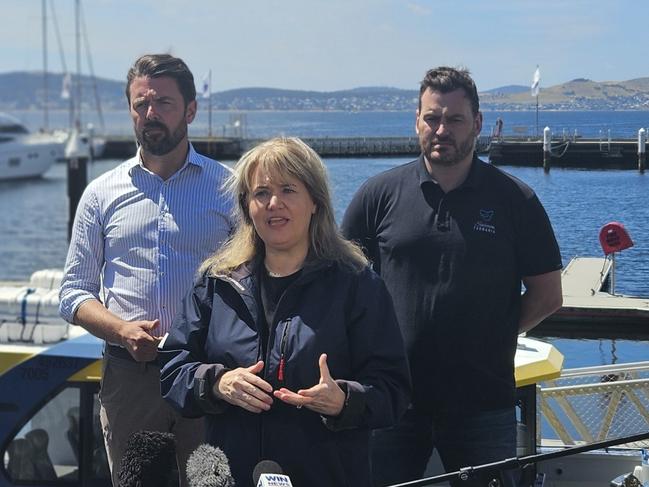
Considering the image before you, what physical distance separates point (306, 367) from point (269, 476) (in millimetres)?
367

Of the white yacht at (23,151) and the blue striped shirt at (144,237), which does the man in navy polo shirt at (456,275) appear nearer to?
the blue striped shirt at (144,237)

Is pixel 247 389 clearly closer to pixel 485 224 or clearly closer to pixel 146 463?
pixel 146 463

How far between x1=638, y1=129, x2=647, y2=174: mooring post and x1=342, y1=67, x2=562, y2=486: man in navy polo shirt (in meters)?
0.67

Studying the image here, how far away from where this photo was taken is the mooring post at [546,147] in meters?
3.76

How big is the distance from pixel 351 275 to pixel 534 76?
173cm

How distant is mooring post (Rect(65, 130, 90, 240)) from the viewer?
24547 mm

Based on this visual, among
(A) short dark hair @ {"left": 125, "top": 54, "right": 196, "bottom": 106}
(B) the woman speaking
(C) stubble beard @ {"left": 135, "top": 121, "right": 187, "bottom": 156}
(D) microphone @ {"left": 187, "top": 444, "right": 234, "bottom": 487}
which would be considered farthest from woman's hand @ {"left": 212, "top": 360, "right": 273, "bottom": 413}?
(A) short dark hair @ {"left": 125, "top": 54, "right": 196, "bottom": 106}

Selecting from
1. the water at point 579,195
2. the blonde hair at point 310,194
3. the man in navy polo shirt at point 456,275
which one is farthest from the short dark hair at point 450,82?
the blonde hair at point 310,194

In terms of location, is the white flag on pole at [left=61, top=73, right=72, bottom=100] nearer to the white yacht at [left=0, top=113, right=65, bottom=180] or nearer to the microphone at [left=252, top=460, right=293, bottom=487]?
the white yacht at [left=0, top=113, right=65, bottom=180]

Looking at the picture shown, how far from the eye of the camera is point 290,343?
2.48m

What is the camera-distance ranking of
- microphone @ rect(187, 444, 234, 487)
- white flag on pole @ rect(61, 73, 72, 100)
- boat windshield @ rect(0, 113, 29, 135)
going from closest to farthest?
1. microphone @ rect(187, 444, 234, 487)
2. white flag on pole @ rect(61, 73, 72, 100)
3. boat windshield @ rect(0, 113, 29, 135)

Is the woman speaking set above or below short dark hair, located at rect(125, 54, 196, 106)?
below

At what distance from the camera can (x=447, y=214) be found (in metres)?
3.14

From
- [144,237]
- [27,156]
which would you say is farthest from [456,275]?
[27,156]
